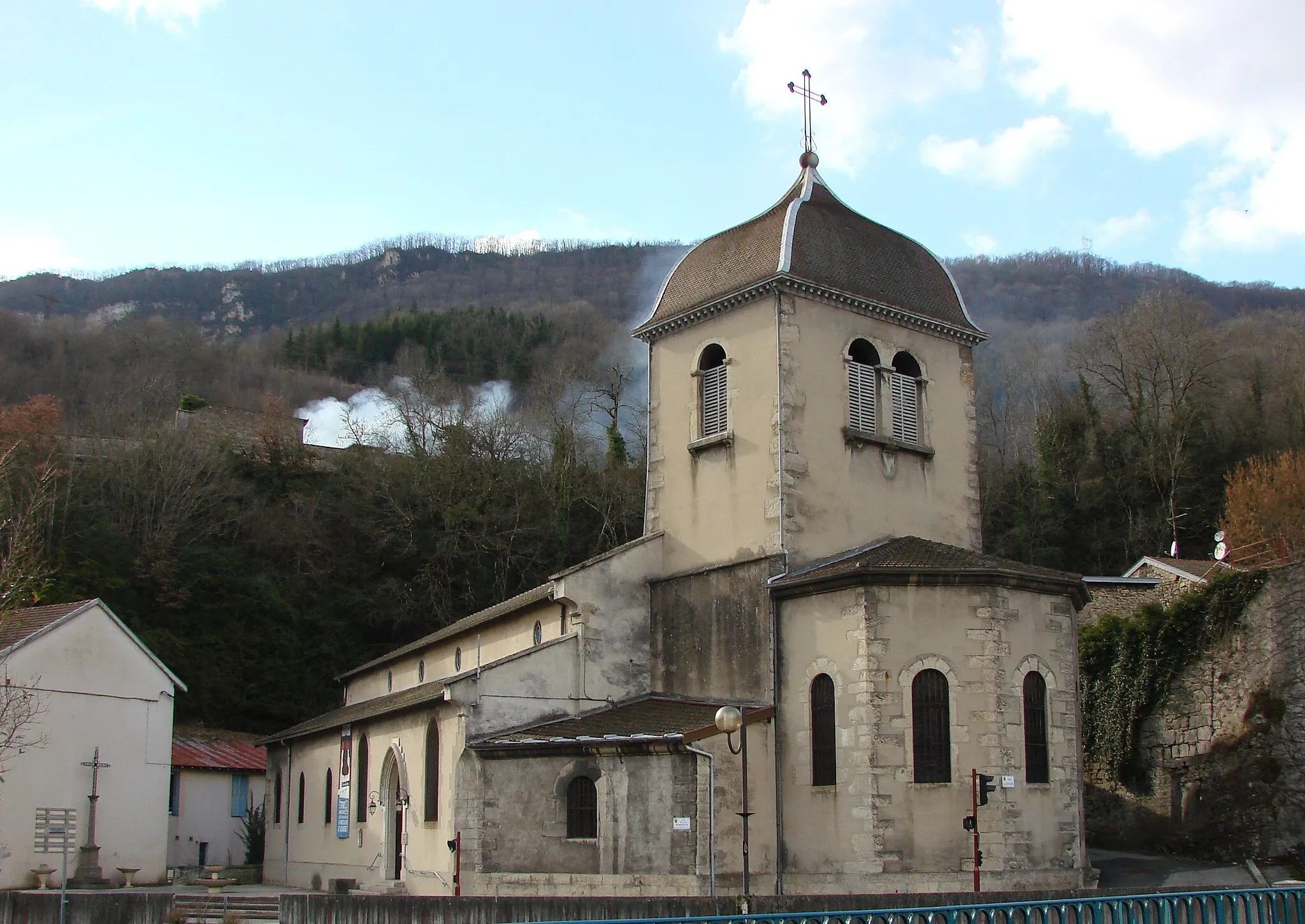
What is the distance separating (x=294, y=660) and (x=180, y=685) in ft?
37.9

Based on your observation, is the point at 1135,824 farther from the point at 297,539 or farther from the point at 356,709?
the point at 297,539

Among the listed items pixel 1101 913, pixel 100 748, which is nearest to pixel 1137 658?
pixel 1101 913

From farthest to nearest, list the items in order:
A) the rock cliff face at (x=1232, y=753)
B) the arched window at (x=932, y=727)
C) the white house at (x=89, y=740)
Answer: the white house at (x=89, y=740), the rock cliff face at (x=1232, y=753), the arched window at (x=932, y=727)

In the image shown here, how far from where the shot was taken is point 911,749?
20859 mm

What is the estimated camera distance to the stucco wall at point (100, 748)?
2967 cm

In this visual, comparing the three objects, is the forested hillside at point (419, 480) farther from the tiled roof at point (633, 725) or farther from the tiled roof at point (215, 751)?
the tiled roof at point (633, 725)

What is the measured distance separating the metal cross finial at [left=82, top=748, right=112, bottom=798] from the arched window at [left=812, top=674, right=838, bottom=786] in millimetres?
18807

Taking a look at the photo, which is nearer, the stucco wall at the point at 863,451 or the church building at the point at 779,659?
the church building at the point at 779,659

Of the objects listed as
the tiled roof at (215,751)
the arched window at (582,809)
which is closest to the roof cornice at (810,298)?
the arched window at (582,809)

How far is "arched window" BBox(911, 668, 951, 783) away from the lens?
21.0 m

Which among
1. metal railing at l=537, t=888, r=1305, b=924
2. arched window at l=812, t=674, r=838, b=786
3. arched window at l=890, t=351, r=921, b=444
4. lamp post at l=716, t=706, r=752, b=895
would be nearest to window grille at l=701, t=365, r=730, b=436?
arched window at l=890, t=351, r=921, b=444

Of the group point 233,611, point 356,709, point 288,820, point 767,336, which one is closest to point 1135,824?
point 767,336

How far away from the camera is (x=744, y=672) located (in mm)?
23328

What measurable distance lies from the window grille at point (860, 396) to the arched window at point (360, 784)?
1340 centimetres
